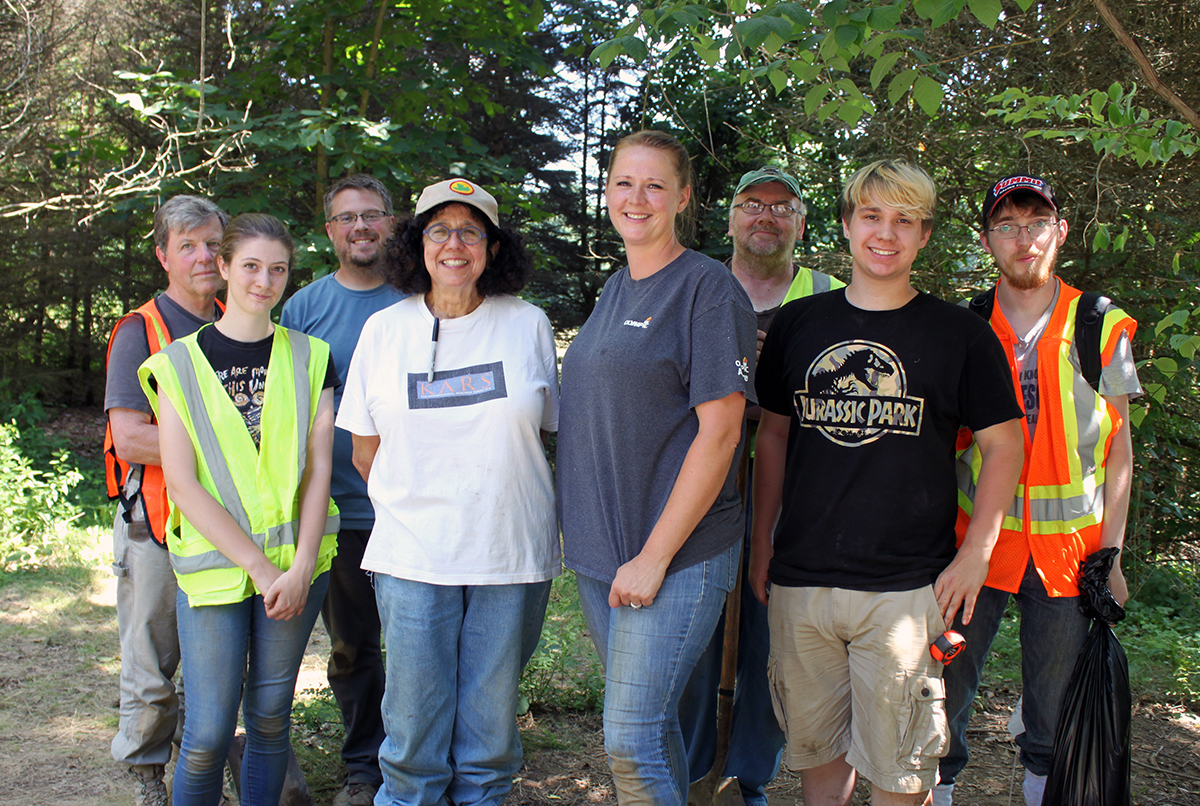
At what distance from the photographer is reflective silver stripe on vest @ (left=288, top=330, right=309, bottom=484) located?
2.72 metres

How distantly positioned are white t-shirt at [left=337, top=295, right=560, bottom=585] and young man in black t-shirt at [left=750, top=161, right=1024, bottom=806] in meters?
0.75

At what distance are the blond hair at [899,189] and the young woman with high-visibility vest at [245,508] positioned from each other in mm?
1797

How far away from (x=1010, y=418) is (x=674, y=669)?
112 cm

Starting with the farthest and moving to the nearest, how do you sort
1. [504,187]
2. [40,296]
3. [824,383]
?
1. [40,296]
2. [504,187]
3. [824,383]

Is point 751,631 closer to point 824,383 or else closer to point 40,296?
point 824,383

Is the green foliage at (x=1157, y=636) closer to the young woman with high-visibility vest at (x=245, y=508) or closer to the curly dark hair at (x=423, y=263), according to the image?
the curly dark hair at (x=423, y=263)

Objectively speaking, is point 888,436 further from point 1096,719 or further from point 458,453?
point 458,453

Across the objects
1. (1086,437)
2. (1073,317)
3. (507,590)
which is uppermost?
(1073,317)

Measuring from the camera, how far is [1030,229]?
263cm

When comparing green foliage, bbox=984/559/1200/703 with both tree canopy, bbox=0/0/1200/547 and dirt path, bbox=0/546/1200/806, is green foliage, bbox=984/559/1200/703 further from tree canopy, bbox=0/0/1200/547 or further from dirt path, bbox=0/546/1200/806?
tree canopy, bbox=0/0/1200/547

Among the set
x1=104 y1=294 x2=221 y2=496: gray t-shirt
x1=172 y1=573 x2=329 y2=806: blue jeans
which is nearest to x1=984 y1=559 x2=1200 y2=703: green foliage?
x1=172 y1=573 x2=329 y2=806: blue jeans

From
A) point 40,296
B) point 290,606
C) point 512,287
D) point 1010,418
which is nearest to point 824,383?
point 1010,418

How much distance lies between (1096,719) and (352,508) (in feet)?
8.27

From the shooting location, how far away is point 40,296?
1060cm
